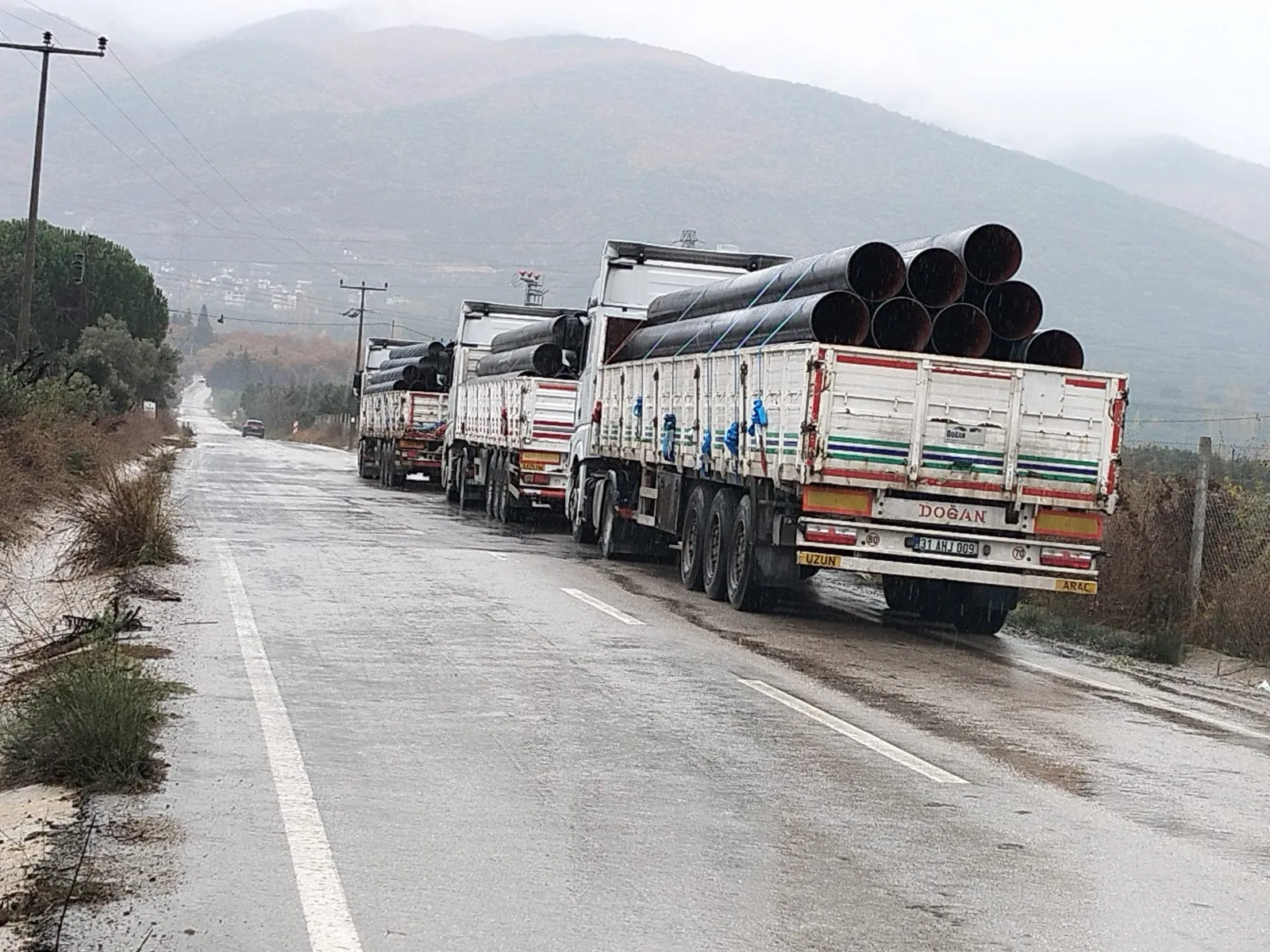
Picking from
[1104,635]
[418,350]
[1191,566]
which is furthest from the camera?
[418,350]

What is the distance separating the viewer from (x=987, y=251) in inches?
539

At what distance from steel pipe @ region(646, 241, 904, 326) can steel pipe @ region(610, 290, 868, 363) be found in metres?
0.19

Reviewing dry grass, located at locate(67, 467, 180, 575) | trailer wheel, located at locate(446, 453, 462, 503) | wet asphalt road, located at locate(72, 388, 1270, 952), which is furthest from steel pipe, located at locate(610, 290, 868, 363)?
trailer wheel, located at locate(446, 453, 462, 503)

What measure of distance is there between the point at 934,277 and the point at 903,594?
4.03 metres

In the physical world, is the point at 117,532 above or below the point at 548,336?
below

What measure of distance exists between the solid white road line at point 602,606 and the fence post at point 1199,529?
18.3 ft

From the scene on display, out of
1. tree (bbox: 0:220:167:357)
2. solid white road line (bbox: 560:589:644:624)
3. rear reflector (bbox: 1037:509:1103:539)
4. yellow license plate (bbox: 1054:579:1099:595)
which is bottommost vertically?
solid white road line (bbox: 560:589:644:624)

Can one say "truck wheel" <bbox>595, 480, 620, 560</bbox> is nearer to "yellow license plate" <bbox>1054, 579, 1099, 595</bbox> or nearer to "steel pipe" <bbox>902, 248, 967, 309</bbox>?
"steel pipe" <bbox>902, 248, 967, 309</bbox>

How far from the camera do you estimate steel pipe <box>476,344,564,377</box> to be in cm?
2667

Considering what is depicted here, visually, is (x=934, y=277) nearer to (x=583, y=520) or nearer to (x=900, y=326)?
(x=900, y=326)

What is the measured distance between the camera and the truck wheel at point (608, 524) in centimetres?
2017

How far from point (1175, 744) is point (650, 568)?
10262 millimetres

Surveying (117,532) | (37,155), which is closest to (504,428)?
(117,532)

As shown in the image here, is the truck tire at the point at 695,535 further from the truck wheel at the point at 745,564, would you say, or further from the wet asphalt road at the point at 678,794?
the wet asphalt road at the point at 678,794
